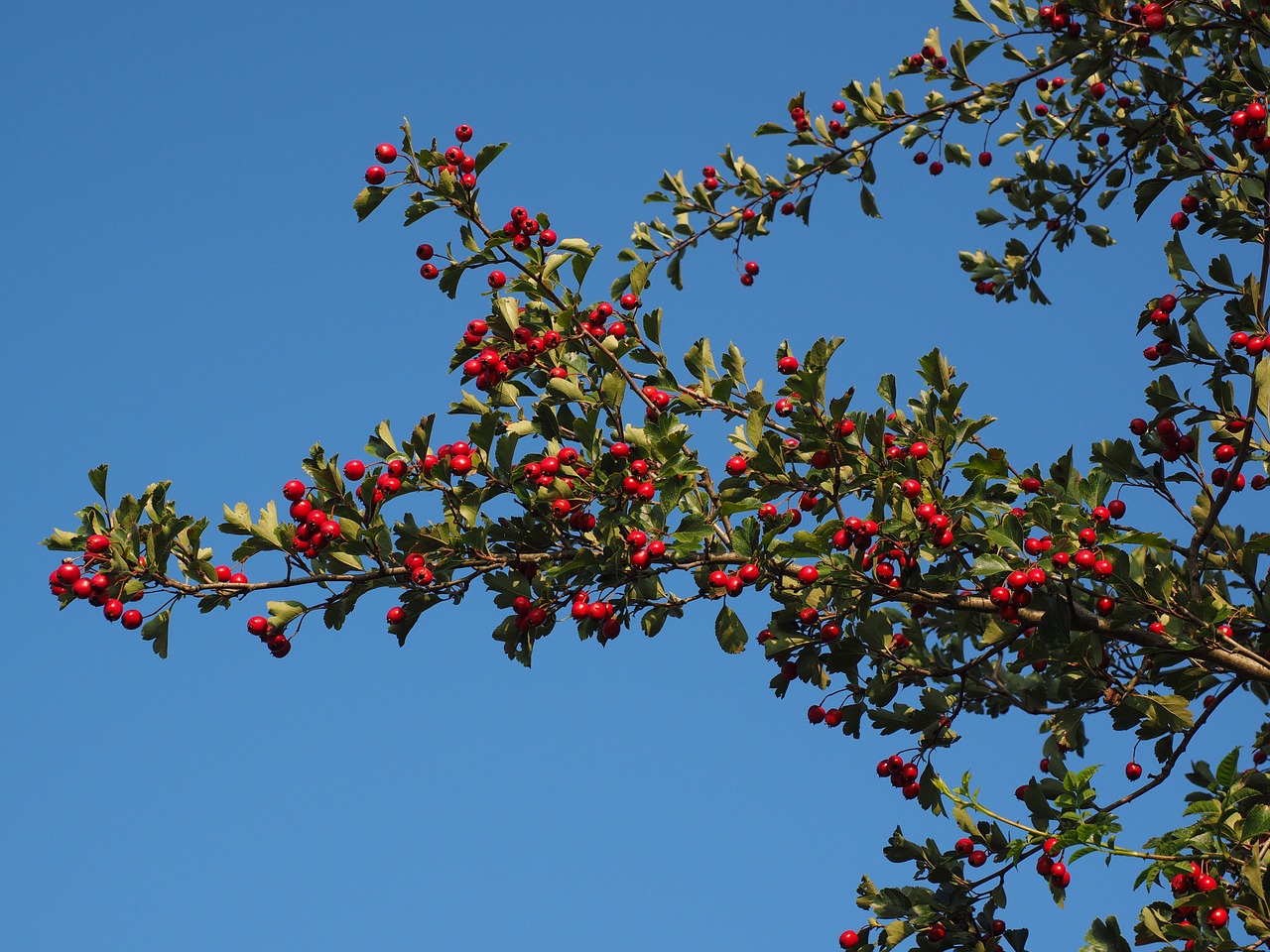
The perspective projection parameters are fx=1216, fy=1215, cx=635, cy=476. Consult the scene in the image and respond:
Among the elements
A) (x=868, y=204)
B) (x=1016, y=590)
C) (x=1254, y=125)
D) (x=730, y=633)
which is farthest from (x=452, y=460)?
(x=868, y=204)

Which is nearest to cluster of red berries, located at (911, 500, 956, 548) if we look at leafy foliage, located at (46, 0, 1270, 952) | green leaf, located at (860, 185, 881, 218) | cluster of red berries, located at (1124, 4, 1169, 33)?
leafy foliage, located at (46, 0, 1270, 952)

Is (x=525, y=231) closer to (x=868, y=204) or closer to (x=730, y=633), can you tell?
(x=730, y=633)

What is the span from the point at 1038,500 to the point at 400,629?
2.62 meters

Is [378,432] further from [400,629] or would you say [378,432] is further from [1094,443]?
[1094,443]

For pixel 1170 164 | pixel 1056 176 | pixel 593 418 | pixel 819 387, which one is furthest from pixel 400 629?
pixel 1056 176

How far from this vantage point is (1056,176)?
832 centimetres

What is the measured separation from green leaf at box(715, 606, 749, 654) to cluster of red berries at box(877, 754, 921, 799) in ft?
3.39

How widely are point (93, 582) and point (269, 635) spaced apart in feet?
2.33

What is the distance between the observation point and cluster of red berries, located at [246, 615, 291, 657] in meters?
5.00

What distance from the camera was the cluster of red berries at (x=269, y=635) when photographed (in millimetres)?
5004

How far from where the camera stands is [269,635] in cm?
502

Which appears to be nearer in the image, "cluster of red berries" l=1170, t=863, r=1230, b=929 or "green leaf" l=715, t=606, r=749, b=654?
"cluster of red berries" l=1170, t=863, r=1230, b=929

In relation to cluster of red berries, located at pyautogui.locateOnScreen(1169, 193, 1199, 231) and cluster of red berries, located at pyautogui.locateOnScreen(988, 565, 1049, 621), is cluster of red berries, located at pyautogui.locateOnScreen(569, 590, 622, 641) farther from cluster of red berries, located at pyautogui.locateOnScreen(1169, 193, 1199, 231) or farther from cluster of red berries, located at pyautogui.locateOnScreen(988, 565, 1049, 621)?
cluster of red berries, located at pyautogui.locateOnScreen(1169, 193, 1199, 231)

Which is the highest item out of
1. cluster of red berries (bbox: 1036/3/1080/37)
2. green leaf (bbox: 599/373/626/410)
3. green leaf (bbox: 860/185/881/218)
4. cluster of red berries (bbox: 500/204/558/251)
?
green leaf (bbox: 860/185/881/218)
